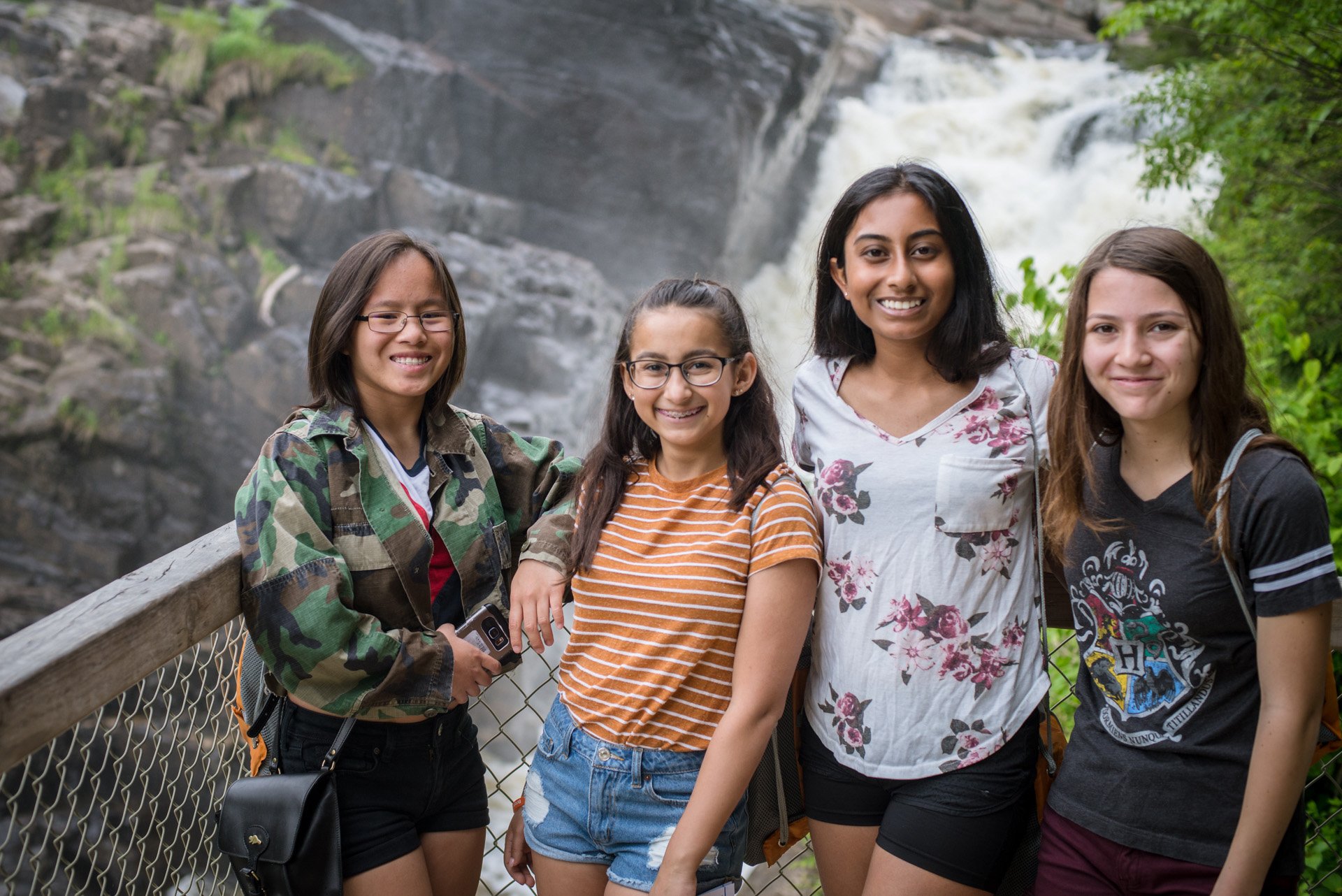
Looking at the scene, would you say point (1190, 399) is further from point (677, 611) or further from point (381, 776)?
point (381, 776)

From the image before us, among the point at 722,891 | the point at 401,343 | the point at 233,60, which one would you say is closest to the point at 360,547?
the point at 401,343

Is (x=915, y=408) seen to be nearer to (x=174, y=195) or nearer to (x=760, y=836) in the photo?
(x=760, y=836)

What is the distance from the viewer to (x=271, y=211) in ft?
44.9

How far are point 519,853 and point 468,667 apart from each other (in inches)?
13.5

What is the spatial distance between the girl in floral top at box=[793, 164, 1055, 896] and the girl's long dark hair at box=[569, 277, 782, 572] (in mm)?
145

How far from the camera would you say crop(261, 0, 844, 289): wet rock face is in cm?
1570

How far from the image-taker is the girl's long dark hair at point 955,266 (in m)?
1.77

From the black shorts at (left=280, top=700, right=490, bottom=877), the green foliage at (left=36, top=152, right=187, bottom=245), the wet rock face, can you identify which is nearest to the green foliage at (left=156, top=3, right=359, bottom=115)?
the wet rock face

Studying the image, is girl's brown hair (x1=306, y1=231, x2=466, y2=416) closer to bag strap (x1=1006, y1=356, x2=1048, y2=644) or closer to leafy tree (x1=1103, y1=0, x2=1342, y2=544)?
bag strap (x1=1006, y1=356, x2=1048, y2=644)

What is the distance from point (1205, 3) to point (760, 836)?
5.48m

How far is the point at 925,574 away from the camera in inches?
65.7

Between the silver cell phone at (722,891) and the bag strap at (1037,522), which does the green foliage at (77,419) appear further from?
the bag strap at (1037,522)

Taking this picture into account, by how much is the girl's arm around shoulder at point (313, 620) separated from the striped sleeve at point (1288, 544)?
1.26 metres

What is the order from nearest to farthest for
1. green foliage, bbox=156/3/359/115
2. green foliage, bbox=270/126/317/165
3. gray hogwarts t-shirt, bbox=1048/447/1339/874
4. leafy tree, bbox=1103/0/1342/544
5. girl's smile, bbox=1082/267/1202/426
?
gray hogwarts t-shirt, bbox=1048/447/1339/874 → girl's smile, bbox=1082/267/1202/426 → leafy tree, bbox=1103/0/1342/544 → green foliage, bbox=156/3/359/115 → green foliage, bbox=270/126/317/165
